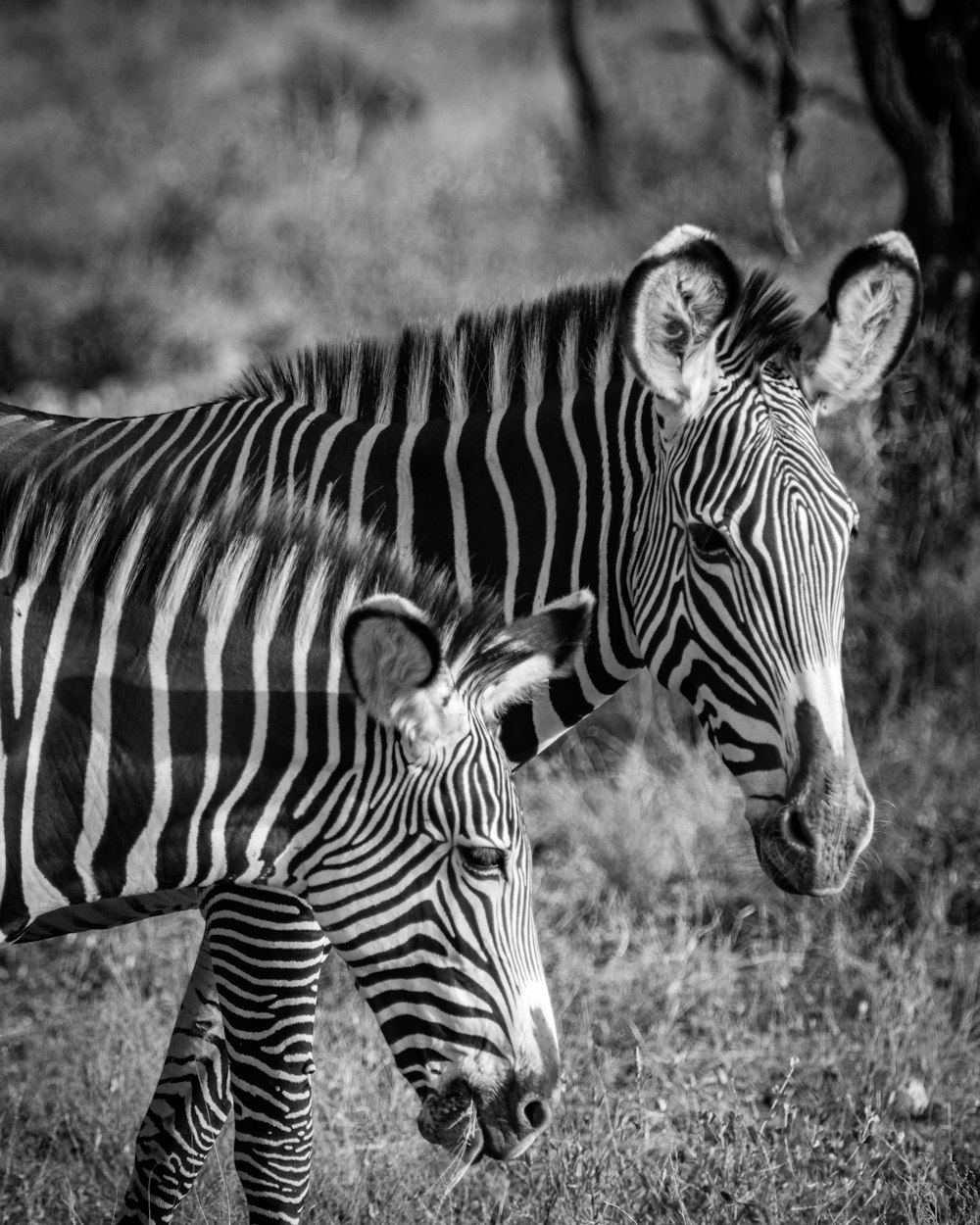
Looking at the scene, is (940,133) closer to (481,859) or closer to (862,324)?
(862,324)

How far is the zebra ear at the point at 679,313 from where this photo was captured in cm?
311

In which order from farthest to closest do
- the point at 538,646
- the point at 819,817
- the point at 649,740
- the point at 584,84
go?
the point at 584,84 → the point at 649,740 → the point at 819,817 → the point at 538,646

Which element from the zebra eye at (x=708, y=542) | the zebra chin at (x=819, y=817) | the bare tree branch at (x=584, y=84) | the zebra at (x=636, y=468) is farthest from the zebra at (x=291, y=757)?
the bare tree branch at (x=584, y=84)

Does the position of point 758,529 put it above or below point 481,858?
above

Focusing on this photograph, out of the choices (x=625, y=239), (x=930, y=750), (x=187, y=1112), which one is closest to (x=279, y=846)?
(x=187, y=1112)

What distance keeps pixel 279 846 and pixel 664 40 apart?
533 inches

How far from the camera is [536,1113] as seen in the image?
97.3 inches

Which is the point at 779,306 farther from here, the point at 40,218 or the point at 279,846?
the point at 40,218

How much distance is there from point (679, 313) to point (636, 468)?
431 mm

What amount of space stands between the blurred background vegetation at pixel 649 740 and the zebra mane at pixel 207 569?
1.41 meters

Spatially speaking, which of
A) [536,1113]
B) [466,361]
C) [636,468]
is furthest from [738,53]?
[536,1113]

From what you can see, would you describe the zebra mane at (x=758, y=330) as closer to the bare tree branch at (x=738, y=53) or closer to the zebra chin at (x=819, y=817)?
the zebra chin at (x=819, y=817)

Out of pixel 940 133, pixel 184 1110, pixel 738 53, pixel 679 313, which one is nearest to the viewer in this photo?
pixel 679 313

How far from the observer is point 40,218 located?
52.9ft
